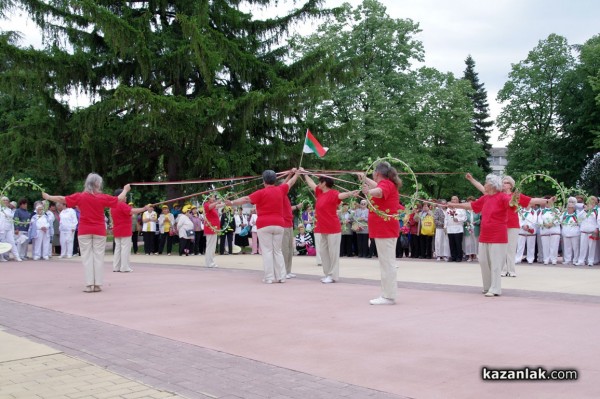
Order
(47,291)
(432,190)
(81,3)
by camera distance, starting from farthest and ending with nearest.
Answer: (432,190) < (81,3) < (47,291)

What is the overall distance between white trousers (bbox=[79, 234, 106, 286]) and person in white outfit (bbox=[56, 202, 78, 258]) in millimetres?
11293

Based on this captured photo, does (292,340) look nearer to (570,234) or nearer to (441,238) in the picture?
(570,234)

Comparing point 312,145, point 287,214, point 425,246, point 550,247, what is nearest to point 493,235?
point 287,214

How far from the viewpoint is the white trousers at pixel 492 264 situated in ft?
34.3

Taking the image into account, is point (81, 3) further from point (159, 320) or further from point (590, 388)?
point (590, 388)

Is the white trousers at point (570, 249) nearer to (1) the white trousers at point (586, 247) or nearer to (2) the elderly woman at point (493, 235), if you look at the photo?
(1) the white trousers at point (586, 247)

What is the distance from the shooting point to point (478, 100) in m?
72.4

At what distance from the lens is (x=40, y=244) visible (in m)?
21.6

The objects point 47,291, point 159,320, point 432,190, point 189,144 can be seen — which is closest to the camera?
point 159,320

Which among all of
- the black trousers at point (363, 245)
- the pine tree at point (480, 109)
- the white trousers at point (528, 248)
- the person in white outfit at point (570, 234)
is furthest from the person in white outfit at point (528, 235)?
the pine tree at point (480, 109)

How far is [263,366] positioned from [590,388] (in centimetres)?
297

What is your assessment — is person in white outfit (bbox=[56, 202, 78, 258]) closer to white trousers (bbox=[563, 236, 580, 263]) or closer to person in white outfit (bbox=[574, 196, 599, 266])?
Result: white trousers (bbox=[563, 236, 580, 263])

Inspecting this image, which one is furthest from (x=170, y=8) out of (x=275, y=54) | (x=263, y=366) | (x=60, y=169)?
(x=263, y=366)

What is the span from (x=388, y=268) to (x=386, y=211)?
0.93 m
